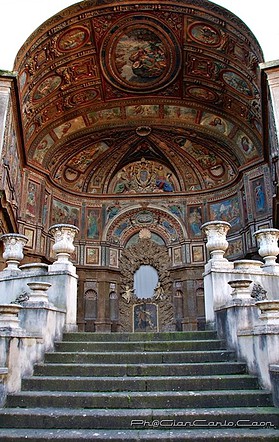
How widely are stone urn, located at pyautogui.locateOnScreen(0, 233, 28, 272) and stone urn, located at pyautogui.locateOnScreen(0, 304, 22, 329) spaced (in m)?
3.04

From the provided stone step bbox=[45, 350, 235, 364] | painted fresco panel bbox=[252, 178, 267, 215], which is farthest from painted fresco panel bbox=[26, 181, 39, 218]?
stone step bbox=[45, 350, 235, 364]

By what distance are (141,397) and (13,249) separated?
484 centimetres

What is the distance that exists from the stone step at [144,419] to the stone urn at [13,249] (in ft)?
13.9

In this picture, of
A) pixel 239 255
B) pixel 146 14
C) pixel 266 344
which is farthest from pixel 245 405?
pixel 146 14

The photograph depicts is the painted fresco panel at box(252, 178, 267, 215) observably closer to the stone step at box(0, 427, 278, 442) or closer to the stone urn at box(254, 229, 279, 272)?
the stone urn at box(254, 229, 279, 272)

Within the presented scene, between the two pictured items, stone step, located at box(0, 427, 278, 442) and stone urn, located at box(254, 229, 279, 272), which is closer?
stone step, located at box(0, 427, 278, 442)

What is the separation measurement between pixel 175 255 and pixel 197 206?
2.54 m

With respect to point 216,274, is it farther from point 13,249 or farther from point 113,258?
point 113,258

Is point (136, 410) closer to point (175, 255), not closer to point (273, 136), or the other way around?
point (273, 136)

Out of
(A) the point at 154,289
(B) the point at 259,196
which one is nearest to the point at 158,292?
(A) the point at 154,289

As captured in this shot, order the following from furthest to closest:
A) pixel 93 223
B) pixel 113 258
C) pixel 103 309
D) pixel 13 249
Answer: pixel 93 223 → pixel 113 258 → pixel 103 309 → pixel 13 249

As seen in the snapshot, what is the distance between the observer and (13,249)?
28.3 ft

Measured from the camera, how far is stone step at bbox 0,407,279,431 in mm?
4508

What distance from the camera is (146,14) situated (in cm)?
1427
